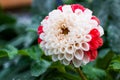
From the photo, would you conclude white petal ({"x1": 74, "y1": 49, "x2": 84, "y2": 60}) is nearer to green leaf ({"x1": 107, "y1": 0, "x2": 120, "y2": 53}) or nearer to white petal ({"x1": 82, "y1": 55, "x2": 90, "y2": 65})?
white petal ({"x1": 82, "y1": 55, "x2": 90, "y2": 65})

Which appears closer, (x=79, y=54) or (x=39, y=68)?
(x=79, y=54)

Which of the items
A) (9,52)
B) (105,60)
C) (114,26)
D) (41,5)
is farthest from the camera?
(41,5)

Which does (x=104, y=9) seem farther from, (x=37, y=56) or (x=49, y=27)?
(x=49, y=27)

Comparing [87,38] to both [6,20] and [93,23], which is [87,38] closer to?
[93,23]

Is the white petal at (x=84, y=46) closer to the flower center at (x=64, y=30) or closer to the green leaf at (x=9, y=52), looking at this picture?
the flower center at (x=64, y=30)

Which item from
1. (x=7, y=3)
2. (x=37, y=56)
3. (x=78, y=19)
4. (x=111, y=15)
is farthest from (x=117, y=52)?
(x=7, y=3)

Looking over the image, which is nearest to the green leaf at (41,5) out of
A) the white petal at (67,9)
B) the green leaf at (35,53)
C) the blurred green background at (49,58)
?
the blurred green background at (49,58)

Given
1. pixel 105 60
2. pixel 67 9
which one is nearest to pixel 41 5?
pixel 105 60
